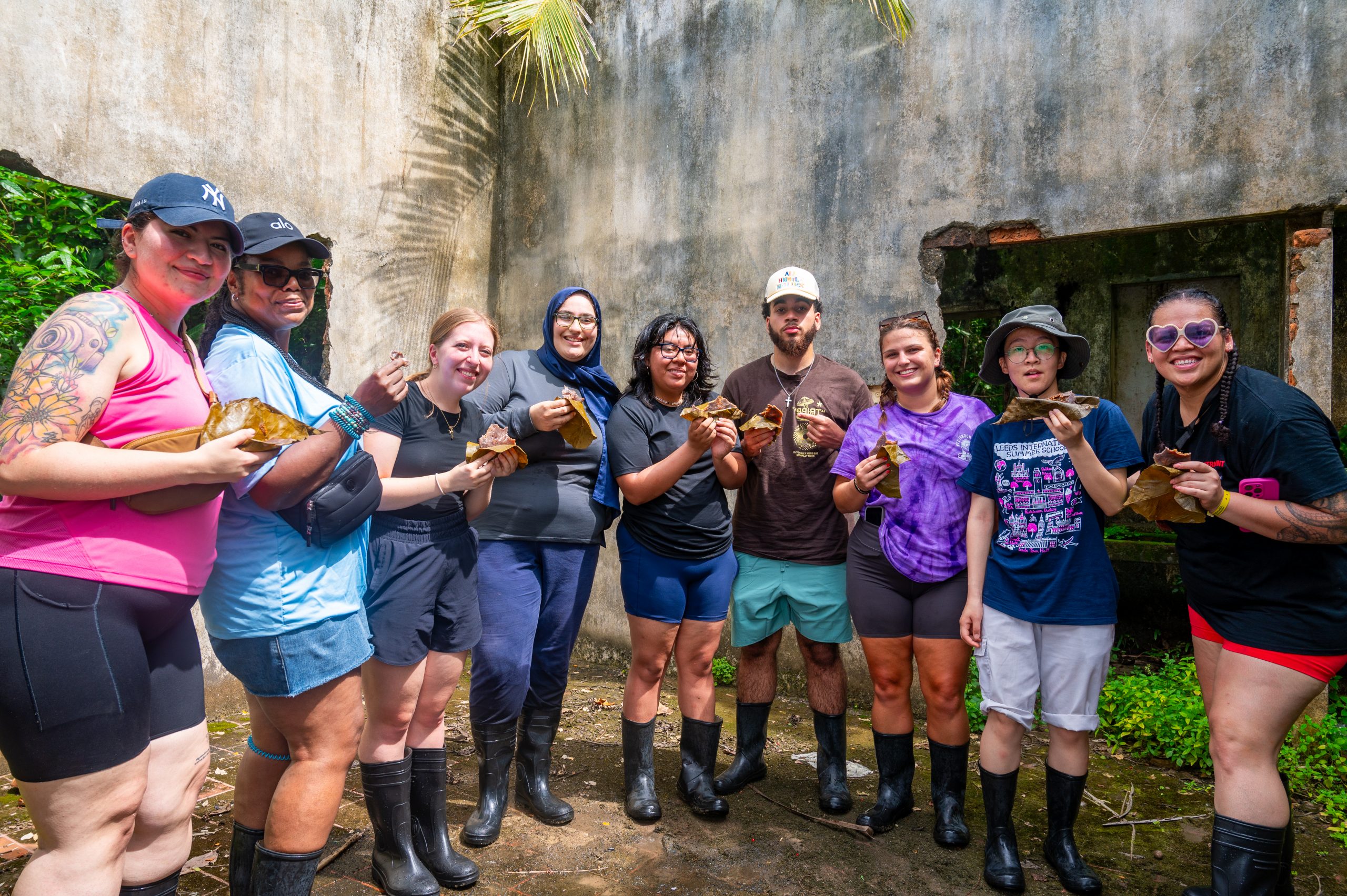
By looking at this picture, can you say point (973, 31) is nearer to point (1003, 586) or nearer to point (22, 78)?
point (1003, 586)

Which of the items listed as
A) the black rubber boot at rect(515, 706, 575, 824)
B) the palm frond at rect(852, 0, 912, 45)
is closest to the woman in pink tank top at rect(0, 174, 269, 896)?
the black rubber boot at rect(515, 706, 575, 824)

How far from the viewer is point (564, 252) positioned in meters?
6.41

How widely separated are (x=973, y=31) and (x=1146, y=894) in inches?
171

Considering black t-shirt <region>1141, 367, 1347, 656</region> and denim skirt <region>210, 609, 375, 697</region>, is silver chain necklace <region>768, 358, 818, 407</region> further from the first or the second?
denim skirt <region>210, 609, 375, 697</region>

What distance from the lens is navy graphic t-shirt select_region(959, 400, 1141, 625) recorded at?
2934 millimetres

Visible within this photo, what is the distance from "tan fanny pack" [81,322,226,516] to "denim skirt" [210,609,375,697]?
1.42 ft

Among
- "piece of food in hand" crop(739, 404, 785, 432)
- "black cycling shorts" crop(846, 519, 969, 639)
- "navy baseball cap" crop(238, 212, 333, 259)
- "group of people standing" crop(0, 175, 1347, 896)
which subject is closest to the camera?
"group of people standing" crop(0, 175, 1347, 896)

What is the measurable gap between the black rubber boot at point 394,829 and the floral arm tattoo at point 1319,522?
2.90m

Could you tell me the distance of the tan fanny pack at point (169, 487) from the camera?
1843 mm

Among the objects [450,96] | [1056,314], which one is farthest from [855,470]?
[450,96]

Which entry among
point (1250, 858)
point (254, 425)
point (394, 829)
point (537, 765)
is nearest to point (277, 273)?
point (254, 425)

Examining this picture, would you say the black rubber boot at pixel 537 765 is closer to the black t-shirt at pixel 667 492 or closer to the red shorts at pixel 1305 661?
the black t-shirt at pixel 667 492

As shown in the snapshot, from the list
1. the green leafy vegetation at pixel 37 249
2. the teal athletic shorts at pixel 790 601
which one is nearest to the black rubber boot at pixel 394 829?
the teal athletic shorts at pixel 790 601

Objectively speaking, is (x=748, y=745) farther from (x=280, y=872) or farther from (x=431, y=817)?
(x=280, y=872)
